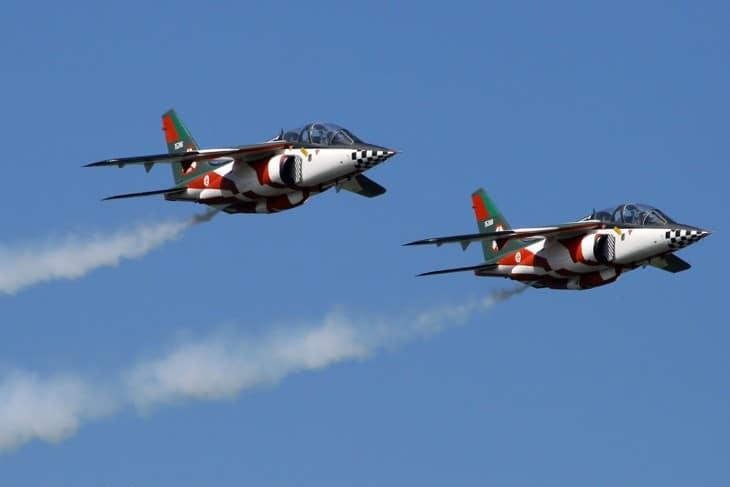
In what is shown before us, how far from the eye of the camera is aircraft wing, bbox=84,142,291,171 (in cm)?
8288

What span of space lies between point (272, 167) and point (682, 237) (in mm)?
15552

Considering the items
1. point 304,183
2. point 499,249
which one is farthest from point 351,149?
point 499,249

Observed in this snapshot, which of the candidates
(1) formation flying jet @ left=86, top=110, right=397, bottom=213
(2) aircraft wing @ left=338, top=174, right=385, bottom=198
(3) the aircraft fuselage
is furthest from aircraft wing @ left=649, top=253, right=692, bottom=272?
(1) formation flying jet @ left=86, top=110, right=397, bottom=213

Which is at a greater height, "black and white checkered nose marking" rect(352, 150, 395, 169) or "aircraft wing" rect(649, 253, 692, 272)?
"black and white checkered nose marking" rect(352, 150, 395, 169)

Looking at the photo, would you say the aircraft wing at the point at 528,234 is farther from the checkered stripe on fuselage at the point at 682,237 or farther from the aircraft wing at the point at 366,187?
the aircraft wing at the point at 366,187

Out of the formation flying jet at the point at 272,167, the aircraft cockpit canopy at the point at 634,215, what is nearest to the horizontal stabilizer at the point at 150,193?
the formation flying jet at the point at 272,167

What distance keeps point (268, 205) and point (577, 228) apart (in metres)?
11.8

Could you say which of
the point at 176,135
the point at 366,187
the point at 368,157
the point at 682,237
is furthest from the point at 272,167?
the point at 682,237

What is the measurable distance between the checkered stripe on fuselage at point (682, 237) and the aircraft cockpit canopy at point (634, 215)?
0.95 m

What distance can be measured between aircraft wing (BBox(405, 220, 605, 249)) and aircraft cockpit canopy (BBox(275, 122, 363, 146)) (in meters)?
4.97

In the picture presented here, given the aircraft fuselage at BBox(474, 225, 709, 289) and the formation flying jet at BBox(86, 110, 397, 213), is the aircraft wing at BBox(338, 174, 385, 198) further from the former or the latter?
the aircraft fuselage at BBox(474, 225, 709, 289)

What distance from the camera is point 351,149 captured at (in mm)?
81688

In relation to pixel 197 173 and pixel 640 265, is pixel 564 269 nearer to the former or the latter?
pixel 640 265

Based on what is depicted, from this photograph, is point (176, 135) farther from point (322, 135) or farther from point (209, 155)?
point (322, 135)
